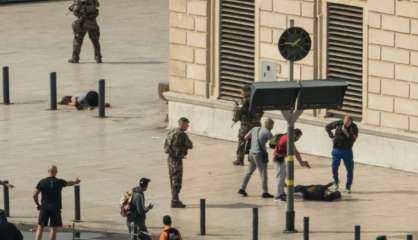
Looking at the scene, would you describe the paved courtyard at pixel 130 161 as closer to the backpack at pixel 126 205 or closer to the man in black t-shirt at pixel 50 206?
the man in black t-shirt at pixel 50 206

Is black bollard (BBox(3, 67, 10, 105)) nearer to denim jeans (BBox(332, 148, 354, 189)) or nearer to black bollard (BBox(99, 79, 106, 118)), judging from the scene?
black bollard (BBox(99, 79, 106, 118))

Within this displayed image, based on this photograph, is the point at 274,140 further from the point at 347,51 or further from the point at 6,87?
the point at 6,87

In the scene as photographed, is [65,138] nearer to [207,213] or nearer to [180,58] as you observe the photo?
[180,58]

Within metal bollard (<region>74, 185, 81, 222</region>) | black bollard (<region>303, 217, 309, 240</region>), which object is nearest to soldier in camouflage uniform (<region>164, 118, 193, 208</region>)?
metal bollard (<region>74, 185, 81, 222</region>)

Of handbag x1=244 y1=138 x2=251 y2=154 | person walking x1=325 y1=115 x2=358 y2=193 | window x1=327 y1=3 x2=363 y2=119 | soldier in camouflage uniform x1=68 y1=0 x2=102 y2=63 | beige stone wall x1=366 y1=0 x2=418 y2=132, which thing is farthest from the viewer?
soldier in camouflage uniform x1=68 y1=0 x2=102 y2=63

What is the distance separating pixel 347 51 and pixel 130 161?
5050 millimetres

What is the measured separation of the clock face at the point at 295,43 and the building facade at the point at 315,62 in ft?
12.2

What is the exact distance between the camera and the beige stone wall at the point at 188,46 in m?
47.6

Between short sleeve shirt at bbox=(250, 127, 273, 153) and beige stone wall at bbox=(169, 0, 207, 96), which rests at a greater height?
beige stone wall at bbox=(169, 0, 207, 96)

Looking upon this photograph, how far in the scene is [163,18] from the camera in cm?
6556

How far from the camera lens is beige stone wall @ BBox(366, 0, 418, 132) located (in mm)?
43094

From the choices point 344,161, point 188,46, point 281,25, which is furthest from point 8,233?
point 188,46

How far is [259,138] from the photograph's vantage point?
134 ft

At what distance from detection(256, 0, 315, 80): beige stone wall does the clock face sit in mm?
5061
